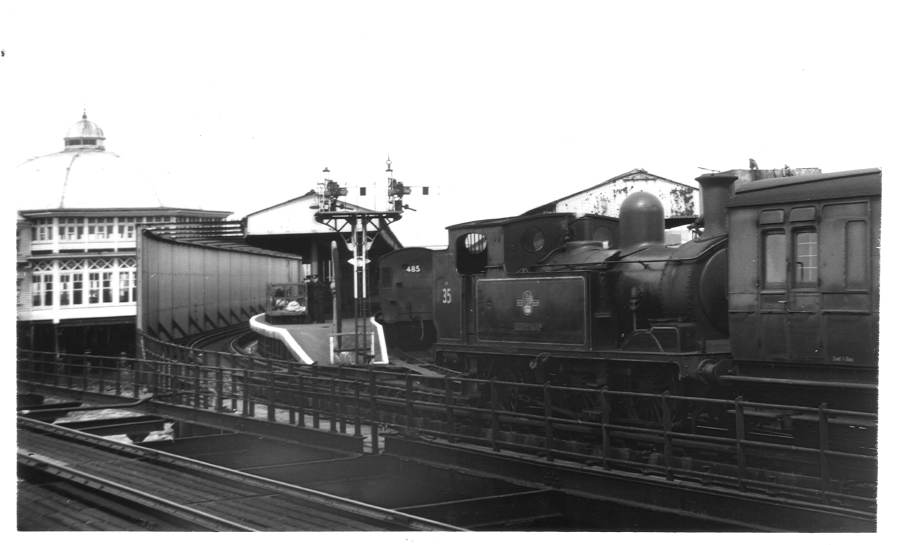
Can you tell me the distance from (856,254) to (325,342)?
1665 centimetres

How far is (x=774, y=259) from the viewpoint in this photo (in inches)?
350

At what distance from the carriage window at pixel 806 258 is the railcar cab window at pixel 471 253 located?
17.3ft

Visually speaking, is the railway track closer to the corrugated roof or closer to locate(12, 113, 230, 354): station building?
locate(12, 113, 230, 354): station building

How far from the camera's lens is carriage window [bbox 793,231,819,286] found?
848 cm

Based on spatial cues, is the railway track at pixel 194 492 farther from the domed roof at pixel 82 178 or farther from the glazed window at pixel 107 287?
the glazed window at pixel 107 287

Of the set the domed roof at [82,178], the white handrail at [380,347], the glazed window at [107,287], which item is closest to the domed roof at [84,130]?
the domed roof at [82,178]

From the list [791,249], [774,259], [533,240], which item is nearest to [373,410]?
[533,240]

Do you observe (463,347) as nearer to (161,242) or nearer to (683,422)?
(683,422)

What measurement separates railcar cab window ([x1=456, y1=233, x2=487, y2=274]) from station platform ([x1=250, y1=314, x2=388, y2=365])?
5.50 m

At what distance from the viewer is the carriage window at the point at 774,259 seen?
8.79 metres

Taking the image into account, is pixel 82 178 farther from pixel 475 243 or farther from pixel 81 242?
pixel 475 243

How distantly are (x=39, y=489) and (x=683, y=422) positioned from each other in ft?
23.4

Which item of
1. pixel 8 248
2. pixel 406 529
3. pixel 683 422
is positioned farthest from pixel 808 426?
pixel 8 248

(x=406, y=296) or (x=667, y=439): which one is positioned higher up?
(x=406, y=296)
